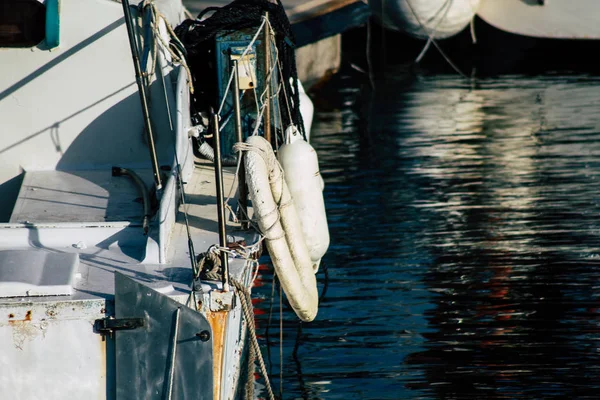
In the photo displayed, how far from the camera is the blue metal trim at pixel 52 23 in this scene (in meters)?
6.70

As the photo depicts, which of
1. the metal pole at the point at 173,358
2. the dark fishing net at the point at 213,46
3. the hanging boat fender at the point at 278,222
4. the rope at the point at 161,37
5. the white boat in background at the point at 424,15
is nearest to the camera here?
the metal pole at the point at 173,358

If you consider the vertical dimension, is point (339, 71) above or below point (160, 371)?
below

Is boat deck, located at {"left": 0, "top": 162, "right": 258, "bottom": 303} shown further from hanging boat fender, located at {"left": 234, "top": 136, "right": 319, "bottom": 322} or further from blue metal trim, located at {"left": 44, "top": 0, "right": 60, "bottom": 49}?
blue metal trim, located at {"left": 44, "top": 0, "right": 60, "bottom": 49}

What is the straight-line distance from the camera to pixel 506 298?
7.96 metres

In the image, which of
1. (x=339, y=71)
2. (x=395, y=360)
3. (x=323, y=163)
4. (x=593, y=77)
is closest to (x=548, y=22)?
(x=593, y=77)

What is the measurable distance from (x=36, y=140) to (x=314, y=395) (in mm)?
2484

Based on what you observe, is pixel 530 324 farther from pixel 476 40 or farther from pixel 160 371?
pixel 476 40

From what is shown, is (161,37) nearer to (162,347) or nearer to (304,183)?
(304,183)

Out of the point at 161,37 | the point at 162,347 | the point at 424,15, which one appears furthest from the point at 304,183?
the point at 424,15

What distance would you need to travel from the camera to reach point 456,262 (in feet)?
29.0

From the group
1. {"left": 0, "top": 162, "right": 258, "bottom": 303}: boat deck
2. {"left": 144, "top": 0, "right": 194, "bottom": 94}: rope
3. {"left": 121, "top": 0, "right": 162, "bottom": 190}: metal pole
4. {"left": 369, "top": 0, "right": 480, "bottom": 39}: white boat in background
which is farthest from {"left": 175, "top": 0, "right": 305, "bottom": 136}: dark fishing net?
{"left": 369, "top": 0, "right": 480, "bottom": 39}: white boat in background

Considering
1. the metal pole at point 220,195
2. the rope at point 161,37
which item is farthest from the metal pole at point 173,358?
the rope at point 161,37

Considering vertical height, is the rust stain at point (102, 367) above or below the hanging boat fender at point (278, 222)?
below

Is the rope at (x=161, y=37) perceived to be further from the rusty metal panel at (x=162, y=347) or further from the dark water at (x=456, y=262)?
the rusty metal panel at (x=162, y=347)
